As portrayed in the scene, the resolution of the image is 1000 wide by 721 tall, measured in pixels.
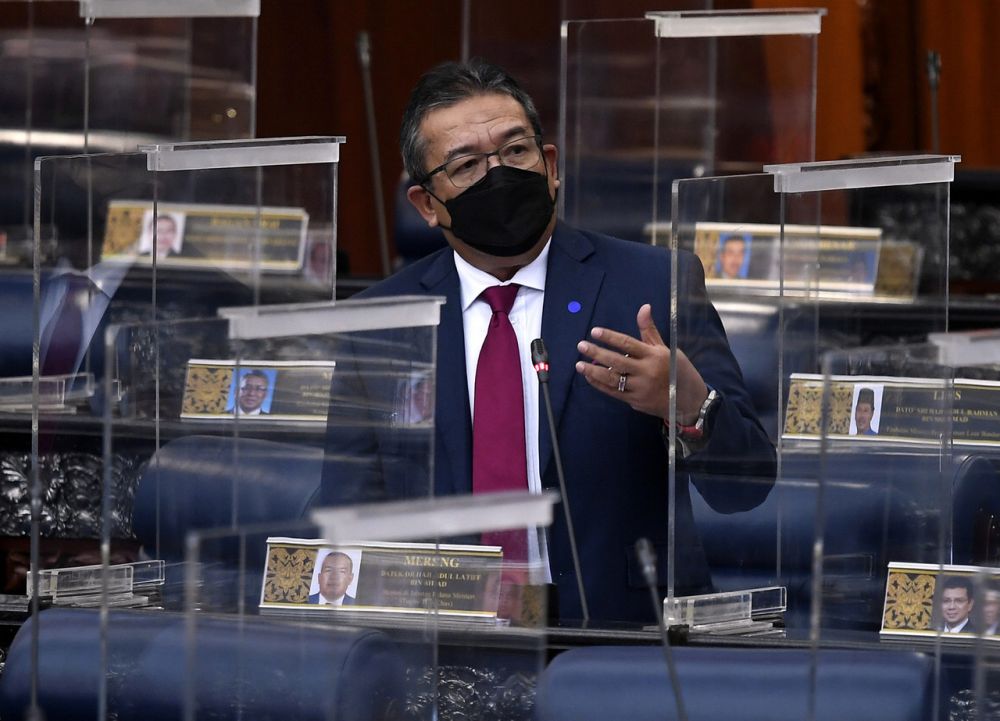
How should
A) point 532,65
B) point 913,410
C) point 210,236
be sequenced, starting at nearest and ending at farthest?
point 913,410 < point 210,236 < point 532,65

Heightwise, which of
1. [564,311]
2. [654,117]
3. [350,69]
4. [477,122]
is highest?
[350,69]

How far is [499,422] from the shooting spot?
2.74 metres

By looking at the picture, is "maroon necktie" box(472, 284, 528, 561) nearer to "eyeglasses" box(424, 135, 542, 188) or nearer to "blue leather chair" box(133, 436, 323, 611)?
"eyeglasses" box(424, 135, 542, 188)

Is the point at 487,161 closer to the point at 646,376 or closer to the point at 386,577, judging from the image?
the point at 646,376

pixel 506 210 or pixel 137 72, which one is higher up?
pixel 137 72

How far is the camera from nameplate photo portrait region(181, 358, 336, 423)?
222cm

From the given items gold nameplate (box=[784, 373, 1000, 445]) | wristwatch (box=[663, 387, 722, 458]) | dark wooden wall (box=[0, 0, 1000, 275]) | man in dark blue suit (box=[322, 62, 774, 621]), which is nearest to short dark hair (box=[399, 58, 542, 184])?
man in dark blue suit (box=[322, 62, 774, 621])

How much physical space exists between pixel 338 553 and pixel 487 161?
95 centimetres

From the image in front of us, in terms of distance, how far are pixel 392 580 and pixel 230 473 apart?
387 millimetres

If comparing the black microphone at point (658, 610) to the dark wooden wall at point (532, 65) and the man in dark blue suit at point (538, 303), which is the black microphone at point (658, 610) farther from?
the dark wooden wall at point (532, 65)

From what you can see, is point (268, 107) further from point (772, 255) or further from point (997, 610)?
point (997, 610)

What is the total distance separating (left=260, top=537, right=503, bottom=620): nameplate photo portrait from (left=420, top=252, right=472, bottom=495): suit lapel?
2.20 ft

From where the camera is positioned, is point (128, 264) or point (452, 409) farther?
point (128, 264)

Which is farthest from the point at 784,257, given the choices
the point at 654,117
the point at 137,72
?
the point at 137,72
